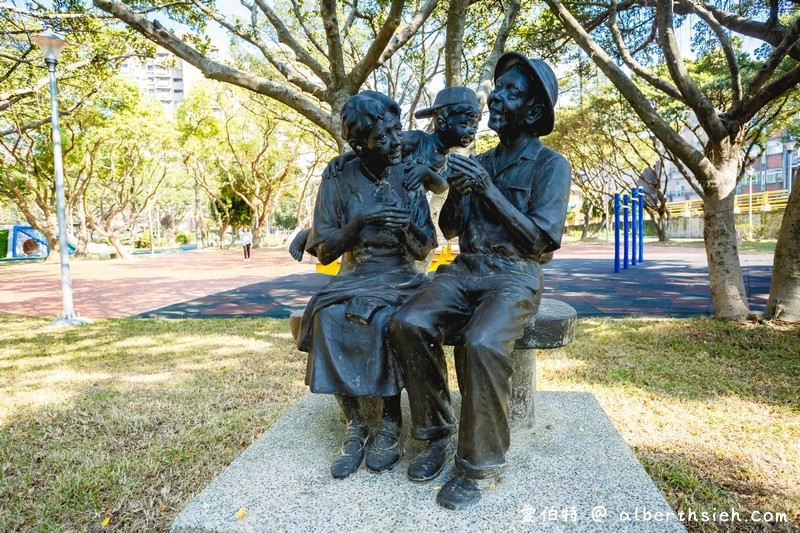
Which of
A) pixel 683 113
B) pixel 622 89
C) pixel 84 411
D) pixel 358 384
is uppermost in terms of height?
pixel 683 113

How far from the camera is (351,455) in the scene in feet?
7.72

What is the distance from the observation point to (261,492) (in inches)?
85.6

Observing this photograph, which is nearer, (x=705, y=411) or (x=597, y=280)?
(x=705, y=411)

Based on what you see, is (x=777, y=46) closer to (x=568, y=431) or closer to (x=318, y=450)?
(x=568, y=431)

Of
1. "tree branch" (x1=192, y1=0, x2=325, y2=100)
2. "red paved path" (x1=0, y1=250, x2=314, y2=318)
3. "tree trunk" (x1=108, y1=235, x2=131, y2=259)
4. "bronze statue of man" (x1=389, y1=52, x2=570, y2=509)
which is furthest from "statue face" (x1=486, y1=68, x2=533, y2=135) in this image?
"tree trunk" (x1=108, y1=235, x2=131, y2=259)

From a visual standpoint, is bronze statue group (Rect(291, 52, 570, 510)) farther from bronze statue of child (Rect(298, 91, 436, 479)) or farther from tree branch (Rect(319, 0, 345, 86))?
tree branch (Rect(319, 0, 345, 86))

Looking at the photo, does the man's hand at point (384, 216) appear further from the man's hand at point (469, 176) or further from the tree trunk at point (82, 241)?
the tree trunk at point (82, 241)

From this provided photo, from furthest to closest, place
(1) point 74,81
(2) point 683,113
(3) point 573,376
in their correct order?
(2) point 683,113 < (1) point 74,81 < (3) point 573,376

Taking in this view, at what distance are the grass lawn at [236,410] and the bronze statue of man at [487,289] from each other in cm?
134

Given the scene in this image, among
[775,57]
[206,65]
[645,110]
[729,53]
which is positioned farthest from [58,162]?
[775,57]

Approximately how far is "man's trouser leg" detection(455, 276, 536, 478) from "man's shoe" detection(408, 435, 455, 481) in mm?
153

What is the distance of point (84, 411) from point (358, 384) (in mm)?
2976

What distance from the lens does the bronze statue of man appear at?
2.09m

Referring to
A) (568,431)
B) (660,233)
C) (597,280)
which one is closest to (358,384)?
(568,431)
